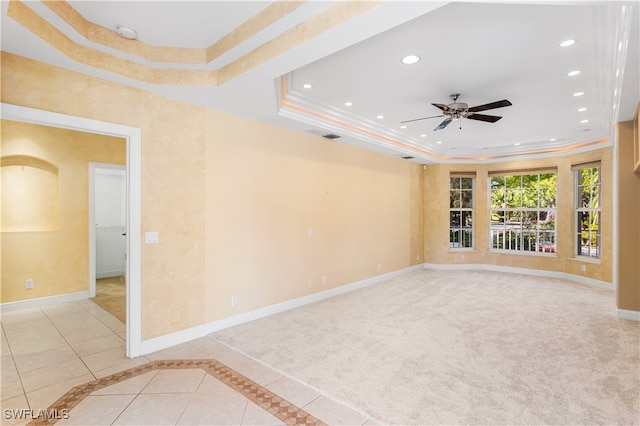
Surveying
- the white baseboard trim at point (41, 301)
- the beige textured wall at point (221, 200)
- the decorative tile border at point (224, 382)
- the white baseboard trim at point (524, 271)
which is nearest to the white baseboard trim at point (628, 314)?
the white baseboard trim at point (524, 271)

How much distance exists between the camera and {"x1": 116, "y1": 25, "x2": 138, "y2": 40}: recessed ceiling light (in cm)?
263

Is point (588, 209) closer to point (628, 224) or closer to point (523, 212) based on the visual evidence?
point (523, 212)

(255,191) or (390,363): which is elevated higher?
(255,191)

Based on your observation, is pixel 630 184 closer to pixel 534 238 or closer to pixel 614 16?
pixel 614 16

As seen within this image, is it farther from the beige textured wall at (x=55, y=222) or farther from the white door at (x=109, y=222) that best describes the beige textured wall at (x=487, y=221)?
the white door at (x=109, y=222)

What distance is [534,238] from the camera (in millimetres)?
7738

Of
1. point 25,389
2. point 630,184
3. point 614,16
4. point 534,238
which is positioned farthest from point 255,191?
point 534,238

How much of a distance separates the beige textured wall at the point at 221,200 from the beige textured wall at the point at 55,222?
346 millimetres

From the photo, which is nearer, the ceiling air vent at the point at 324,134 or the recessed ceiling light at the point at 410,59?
the recessed ceiling light at the point at 410,59

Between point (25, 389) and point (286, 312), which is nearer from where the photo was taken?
point (25, 389)

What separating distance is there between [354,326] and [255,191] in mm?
2216

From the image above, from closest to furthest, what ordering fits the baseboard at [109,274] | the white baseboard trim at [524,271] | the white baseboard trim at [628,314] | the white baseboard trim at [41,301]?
1. the white baseboard trim at [628,314]
2. the white baseboard trim at [41,301]
3. the white baseboard trim at [524,271]
4. the baseboard at [109,274]

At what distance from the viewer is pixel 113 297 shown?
17.5 feet

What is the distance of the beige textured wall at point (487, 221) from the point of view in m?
6.18
